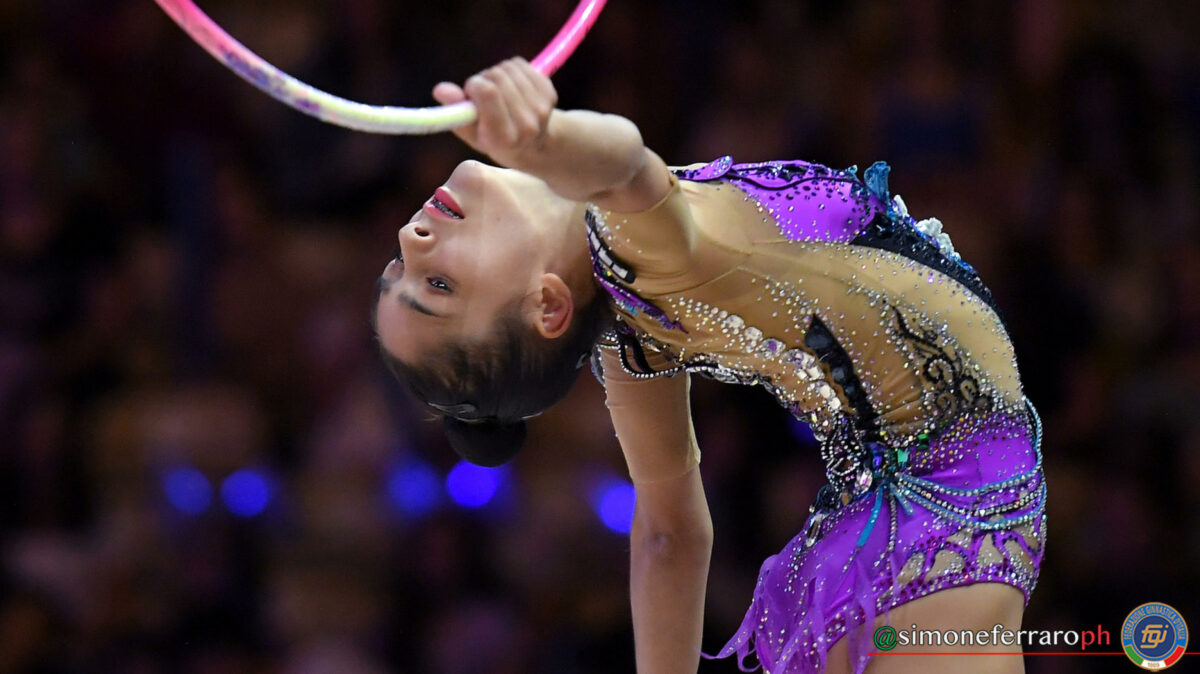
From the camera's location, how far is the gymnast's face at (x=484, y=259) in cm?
162

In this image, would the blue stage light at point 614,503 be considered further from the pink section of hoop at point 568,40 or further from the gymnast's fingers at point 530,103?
the gymnast's fingers at point 530,103

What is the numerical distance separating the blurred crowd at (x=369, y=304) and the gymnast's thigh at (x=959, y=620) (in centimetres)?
156

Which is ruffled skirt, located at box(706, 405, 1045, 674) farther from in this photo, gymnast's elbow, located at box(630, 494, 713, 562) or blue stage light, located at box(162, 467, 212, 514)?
blue stage light, located at box(162, 467, 212, 514)

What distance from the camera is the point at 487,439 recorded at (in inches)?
69.5

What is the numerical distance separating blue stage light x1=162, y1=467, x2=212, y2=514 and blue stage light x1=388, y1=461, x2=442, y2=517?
0.41 m

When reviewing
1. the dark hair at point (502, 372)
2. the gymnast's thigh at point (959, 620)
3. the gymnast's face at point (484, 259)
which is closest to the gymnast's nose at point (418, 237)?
the gymnast's face at point (484, 259)

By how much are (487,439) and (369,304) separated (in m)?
1.40

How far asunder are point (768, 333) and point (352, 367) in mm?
1821

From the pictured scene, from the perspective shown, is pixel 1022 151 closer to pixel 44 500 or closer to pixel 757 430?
pixel 757 430

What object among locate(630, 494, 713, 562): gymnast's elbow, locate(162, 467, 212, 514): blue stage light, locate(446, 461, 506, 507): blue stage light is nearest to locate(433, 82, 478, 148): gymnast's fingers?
locate(630, 494, 713, 562): gymnast's elbow

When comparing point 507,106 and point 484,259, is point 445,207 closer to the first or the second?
point 484,259

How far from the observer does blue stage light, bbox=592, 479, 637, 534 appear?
3.22 meters

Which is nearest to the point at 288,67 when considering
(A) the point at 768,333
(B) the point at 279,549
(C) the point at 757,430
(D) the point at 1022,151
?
(B) the point at 279,549

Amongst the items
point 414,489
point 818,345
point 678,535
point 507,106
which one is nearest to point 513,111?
point 507,106
